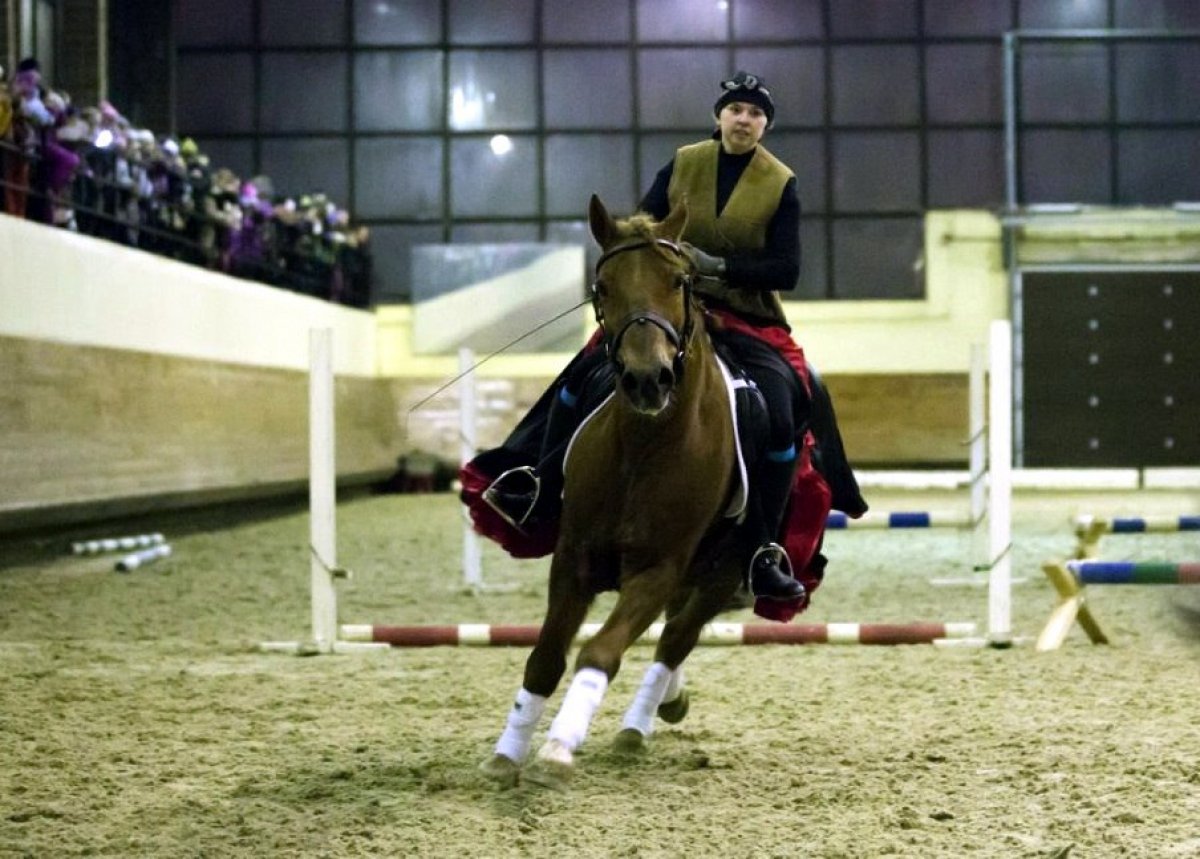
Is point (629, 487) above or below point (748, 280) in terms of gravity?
below

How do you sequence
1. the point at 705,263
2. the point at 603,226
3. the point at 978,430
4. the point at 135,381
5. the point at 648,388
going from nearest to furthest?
the point at 648,388 < the point at 603,226 < the point at 705,263 < the point at 978,430 < the point at 135,381

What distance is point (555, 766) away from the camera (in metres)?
4.73

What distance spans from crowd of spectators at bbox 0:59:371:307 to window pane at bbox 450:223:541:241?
2.82 metres

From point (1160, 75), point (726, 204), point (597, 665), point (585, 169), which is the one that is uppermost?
point (1160, 75)

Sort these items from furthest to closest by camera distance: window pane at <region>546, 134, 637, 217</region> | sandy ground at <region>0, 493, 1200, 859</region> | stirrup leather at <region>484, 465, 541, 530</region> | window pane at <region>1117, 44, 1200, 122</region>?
1. window pane at <region>546, 134, 637, 217</region>
2. window pane at <region>1117, 44, 1200, 122</region>
3. stirrup leather at <region>484, 465, 541, 530</region>
4. sandy ground at <region>0, 493, 1200, 859</region>

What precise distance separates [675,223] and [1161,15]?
22.4m

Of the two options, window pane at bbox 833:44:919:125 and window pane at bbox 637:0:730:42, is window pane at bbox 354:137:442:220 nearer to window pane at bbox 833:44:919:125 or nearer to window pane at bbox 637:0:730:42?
window pane at bbox 637:0:730:42

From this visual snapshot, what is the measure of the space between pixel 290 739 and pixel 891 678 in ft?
9.65

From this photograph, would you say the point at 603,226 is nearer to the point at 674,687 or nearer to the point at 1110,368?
the point at 674,687

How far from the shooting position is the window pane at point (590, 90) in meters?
25.8

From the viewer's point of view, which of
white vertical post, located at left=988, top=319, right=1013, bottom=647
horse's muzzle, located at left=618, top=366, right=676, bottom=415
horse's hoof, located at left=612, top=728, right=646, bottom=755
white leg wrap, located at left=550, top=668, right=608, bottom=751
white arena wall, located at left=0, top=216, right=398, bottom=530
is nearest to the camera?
horse's muzzle, located at left=618, top=366, right=676, bottom=415

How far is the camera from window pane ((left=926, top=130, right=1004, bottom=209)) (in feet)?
82.8

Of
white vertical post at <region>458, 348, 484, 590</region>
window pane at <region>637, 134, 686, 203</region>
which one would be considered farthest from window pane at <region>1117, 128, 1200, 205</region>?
white vertical post at <region>458, 348, 484, 590</region>

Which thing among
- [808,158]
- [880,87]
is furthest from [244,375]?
[880,87]
